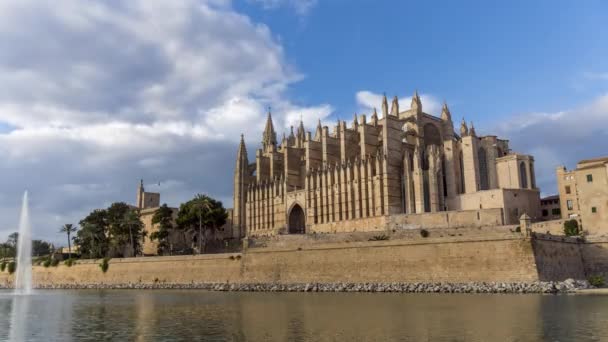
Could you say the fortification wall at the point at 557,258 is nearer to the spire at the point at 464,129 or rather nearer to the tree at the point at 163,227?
the spire at the point at 464,129

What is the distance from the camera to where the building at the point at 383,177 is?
4809cm

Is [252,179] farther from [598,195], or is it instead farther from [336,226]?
[598,195]

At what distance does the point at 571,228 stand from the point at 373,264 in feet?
44.2

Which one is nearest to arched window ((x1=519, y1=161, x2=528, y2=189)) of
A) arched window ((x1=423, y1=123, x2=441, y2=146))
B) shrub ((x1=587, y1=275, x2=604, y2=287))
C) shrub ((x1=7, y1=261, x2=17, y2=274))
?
arched window ((x1=423, y1=123, x2=441, y2=146))

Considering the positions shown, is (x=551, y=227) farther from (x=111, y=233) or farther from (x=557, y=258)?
(x=111, y=233)

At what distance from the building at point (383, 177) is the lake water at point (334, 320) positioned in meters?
20.8

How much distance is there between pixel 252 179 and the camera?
67938 mm

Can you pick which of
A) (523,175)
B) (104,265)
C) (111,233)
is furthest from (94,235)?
(523,175)

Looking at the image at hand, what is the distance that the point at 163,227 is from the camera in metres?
61.0

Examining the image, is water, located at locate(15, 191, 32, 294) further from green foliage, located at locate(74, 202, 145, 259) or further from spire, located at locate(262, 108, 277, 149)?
spire, located at locate(262, 108, 277, 149)

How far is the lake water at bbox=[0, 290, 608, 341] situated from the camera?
50.7 feet

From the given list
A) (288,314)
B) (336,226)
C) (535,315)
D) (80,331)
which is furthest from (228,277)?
(535,315)

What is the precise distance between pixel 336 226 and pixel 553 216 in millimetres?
19003

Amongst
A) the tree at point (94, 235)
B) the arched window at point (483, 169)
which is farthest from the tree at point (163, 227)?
the arched window at point (483, 169)
